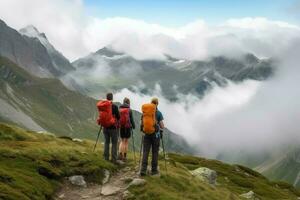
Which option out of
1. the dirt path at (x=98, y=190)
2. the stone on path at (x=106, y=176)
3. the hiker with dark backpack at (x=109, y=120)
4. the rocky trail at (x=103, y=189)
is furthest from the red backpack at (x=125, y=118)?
the dirt path at (x=98, y=190)

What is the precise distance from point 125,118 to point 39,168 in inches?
414

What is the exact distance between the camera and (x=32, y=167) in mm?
33594

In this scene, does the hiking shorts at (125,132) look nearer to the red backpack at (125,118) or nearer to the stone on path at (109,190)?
the red backpack at (125,118)

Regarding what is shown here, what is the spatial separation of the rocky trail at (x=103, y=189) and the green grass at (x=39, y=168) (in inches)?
24.9

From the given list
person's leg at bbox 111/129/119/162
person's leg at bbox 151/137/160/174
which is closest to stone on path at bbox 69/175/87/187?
person's leg at bbox 111/129/119/162

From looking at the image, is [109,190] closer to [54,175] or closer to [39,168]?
[54,175]

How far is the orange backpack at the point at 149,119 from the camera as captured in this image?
122 feet

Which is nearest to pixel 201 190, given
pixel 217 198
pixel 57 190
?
pixel 217 198

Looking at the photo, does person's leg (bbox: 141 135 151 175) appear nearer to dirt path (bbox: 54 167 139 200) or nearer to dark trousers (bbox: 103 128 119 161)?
dirt path (bbox: 54 167 139 200)

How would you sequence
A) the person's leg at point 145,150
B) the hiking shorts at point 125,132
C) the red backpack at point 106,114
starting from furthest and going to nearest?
the hiking shorts at point 125,132, the red backpack at point 106,114, the person's leg at point 145,150

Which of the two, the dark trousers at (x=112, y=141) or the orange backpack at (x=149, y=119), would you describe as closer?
the orange backpack at (x=149, y=119)

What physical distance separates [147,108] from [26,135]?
1044 inches

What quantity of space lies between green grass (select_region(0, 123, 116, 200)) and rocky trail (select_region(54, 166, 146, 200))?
633 millimetres

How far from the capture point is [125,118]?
4219 cm
